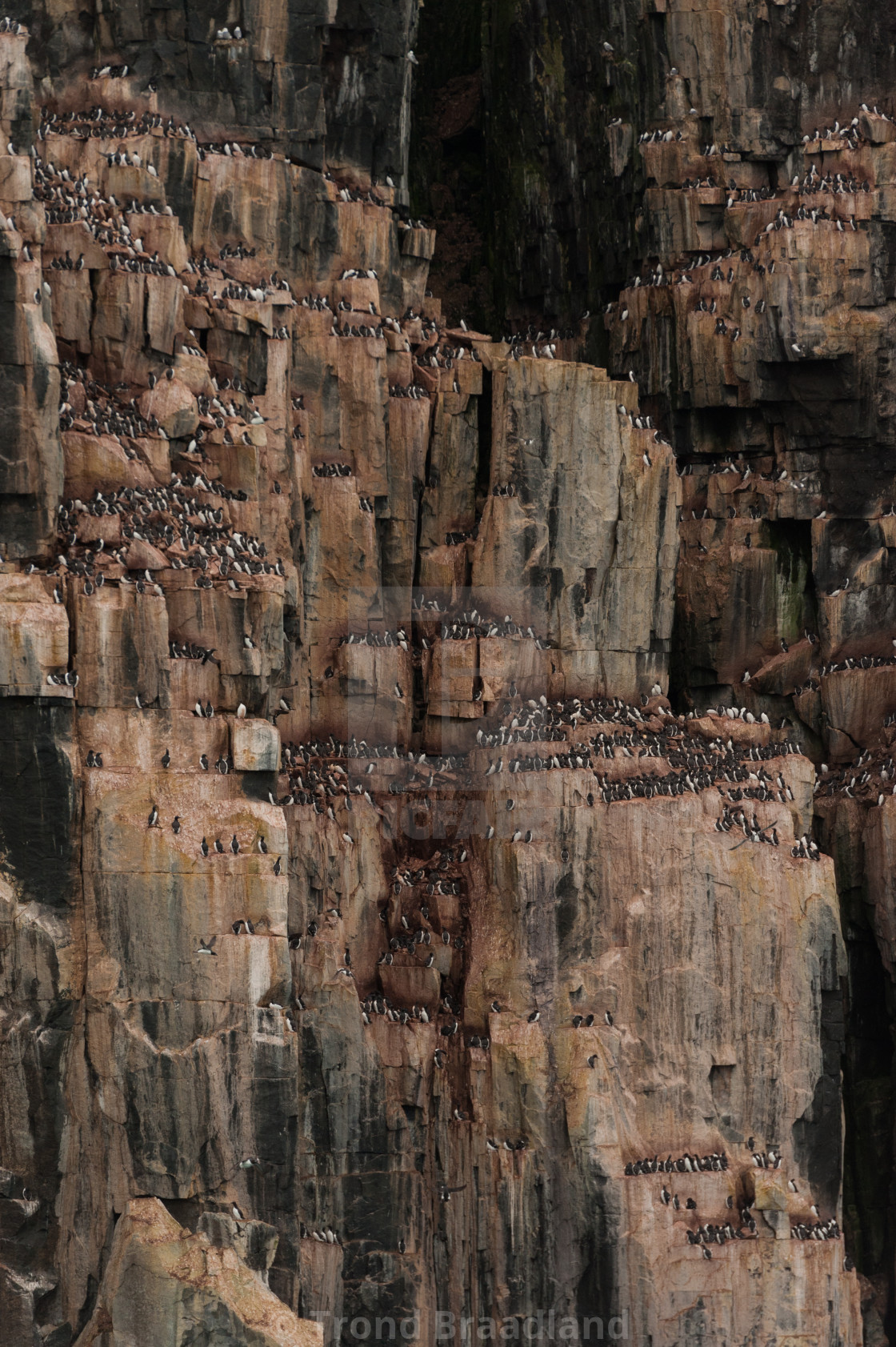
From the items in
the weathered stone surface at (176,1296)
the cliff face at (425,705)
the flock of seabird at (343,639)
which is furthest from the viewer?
the flock of seabird at (343,639)

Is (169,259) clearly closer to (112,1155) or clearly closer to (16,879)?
(16,879)

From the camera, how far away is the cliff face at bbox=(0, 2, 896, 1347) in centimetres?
5144

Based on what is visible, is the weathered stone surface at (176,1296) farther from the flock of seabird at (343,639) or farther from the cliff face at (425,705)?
the flock of seabird at (343,639)

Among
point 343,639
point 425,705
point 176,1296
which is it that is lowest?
point 176,1296

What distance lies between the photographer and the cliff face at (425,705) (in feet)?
169

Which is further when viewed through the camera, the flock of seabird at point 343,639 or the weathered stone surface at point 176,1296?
the flock of seabird at point 343,639

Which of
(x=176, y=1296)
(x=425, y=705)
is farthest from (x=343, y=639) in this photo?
(x=176, y=1296)

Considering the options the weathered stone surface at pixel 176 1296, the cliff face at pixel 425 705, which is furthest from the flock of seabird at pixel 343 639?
the weathered stone surface at pixel 176 1296

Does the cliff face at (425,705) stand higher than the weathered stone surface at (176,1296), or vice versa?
the cliff face at (425,705)

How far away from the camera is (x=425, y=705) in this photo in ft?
204

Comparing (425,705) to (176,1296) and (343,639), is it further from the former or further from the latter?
(176,1296)

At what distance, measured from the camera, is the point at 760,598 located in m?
67.9

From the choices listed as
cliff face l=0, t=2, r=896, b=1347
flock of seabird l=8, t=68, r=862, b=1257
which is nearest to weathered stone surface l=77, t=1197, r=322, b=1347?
cliff face l=0, t=2, r=896, b=1347

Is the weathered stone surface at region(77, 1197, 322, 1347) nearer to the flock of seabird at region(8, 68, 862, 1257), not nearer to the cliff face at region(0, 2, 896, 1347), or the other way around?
the cliff face at region(0, 2, 896, 1347)
